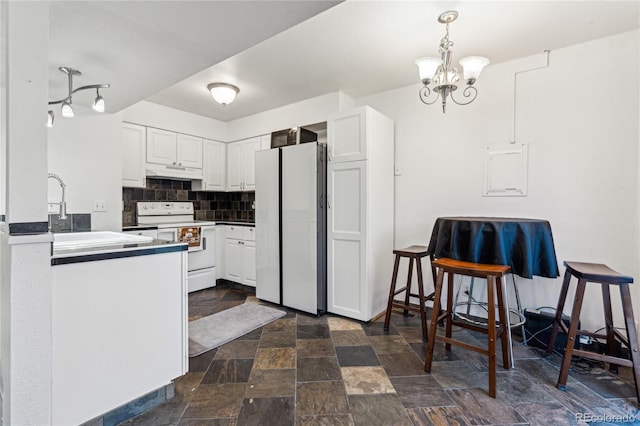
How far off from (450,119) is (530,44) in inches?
32.6

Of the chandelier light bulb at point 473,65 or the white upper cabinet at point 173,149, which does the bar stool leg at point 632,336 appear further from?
the white upper cabinet at point 173,149

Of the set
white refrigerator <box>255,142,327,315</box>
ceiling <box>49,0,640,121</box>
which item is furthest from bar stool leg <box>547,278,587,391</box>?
white refrigerator <box>255,142,327,315</box>

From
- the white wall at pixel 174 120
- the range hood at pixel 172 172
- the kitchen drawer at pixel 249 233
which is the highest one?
the white wall at pixel 174 120

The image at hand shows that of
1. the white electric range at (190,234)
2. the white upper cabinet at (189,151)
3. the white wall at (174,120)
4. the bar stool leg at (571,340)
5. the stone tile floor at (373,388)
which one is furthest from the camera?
the white upper cabinet at (189,151)

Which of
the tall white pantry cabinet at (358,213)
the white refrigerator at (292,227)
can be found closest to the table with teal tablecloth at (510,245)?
the tall white pantry cabinet at (358,213)

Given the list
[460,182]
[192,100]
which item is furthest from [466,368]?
[192,100]

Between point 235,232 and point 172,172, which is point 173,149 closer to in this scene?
point 172,172

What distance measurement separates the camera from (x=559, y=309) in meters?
2.13

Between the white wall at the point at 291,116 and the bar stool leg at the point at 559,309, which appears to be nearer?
the bar stool leg at the point at 559,309

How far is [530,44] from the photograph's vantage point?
236 cm

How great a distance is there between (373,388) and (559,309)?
4.96 feet

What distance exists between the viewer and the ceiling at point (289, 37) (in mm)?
1434

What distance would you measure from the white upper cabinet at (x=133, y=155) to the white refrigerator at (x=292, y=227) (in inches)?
57.9

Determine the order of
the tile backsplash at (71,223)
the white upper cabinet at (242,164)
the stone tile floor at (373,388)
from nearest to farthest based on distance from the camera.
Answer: the stone tile floor at (373,388), the tile backsplash at (71,223), the white upper cabinet at (242,164)
